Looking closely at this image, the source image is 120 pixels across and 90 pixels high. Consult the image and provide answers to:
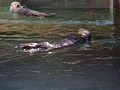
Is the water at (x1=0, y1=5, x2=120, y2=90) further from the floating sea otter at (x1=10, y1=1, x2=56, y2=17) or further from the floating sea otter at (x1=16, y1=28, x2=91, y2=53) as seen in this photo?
the floating sea otter at (x1=10, y1=1, x2=56, y2=17)

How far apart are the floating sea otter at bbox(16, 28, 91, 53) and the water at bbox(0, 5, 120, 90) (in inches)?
10.1

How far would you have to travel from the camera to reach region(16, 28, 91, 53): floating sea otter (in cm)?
1346

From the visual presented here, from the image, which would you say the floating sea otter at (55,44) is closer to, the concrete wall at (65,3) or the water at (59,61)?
the water at (59,61)

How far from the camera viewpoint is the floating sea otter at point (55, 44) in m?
13.5

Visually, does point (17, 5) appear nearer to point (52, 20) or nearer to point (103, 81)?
point (52, 20)

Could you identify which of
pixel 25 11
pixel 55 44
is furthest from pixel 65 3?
pixel 55 44

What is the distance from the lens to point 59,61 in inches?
481

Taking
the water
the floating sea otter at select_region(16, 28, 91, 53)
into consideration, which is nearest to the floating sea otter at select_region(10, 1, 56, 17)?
the water

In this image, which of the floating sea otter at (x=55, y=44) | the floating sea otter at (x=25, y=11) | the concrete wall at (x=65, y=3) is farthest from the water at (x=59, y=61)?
the concrete wall at (x=65, y=3)

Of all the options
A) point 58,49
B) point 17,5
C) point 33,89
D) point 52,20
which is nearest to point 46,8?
point 17,5

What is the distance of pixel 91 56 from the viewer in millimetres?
12766

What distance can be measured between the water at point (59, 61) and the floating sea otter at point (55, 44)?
0.84 ft

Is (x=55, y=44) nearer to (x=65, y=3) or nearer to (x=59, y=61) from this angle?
(x=59, y=61)

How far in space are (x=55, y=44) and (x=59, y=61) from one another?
6.05 ft
